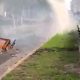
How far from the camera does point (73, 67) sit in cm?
1054

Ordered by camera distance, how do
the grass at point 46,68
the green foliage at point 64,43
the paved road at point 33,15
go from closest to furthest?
the grass at point 46,68 < the green foliage at point 64,43 < the paved road at point 33,15

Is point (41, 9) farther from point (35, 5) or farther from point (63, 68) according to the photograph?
point (63, 68)

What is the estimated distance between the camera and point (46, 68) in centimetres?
1038

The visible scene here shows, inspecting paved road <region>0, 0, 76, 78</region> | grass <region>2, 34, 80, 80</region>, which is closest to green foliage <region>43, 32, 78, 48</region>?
grass <region>2, 34, 80, 80</region>

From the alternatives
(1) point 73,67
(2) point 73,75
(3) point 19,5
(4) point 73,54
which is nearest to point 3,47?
(4) point 73,54

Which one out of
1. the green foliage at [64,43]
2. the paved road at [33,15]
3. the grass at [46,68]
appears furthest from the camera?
the paved road at [33,15]

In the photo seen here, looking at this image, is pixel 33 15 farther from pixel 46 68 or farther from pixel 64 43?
pixel 46 68

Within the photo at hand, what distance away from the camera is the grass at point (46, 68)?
29.9 feet

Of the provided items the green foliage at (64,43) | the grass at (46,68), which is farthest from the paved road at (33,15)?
the grass at (46,68)

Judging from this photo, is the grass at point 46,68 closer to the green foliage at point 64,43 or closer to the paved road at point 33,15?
the green foliage at point 64,43

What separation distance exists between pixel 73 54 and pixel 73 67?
9.39 feet

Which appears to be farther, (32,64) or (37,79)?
(32,64)

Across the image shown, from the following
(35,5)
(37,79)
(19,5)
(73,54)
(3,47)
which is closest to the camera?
(37,79)

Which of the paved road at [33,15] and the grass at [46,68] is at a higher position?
the paved road at [33,15]
